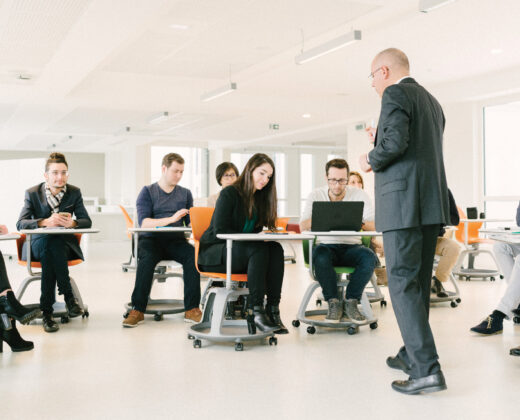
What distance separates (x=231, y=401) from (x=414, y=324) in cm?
86

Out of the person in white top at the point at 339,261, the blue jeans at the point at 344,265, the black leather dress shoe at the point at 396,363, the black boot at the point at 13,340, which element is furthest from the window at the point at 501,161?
the black boot at the point at 13,340

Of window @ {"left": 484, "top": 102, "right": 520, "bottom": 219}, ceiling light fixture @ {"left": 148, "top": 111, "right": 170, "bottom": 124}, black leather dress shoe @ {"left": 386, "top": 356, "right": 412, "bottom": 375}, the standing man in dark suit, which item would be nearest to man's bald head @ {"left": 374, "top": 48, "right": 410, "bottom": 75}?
the standing man in dark suit

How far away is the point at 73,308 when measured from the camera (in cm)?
441

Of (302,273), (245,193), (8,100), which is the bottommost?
(302,273)

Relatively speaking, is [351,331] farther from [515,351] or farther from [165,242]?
[165,242]

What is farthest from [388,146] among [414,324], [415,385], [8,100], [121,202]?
[121,202]

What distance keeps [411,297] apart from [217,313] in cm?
138

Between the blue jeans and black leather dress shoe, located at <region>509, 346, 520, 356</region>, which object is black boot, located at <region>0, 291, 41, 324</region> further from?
black leather dress shoe, located at <region>509, 346, 520, 356</region>

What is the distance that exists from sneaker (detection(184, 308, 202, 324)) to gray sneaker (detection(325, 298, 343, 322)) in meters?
0.93

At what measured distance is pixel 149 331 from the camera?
4113 mm

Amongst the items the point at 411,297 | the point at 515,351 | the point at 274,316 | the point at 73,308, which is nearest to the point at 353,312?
the point at 274,316

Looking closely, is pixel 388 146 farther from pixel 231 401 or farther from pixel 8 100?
pixel 8 100

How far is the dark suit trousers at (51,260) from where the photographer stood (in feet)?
14.0

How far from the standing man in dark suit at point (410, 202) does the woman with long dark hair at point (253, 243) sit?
1.07 meters
